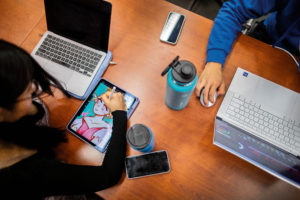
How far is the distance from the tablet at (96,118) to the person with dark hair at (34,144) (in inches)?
1.5

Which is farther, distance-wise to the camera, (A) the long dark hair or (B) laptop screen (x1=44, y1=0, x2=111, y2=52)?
(B) laptop screen (x1=44, y1=0, x2=111, y2=52)

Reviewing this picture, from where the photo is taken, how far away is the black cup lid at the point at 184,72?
56 cm

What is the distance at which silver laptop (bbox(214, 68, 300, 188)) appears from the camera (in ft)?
2.31

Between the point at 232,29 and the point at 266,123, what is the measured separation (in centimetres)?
43

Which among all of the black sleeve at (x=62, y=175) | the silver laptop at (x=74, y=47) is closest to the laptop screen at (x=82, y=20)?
the silver laptop at (x=74, y=47)

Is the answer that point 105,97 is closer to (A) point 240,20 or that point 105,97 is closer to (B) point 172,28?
(B) point 172,28

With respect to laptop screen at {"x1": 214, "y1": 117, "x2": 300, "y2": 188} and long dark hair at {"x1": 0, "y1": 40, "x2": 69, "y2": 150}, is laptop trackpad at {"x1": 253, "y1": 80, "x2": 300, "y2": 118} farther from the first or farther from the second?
long dark hair at {"x1": 0, "y1": 40, "x2": 69, "y2": 150}

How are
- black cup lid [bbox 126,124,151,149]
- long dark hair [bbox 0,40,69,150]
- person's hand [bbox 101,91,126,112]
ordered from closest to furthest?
long dark hair [bbox 0,40,69,150]
black cup lid [bbox 126,124,151,149]
person's hand [bbox 101,91,126,112]

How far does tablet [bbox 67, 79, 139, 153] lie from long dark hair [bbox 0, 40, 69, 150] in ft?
0.23

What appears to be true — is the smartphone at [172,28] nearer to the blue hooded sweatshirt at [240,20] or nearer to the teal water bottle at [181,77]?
the blue hooded sweatshirt at [240,20]

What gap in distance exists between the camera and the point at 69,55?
85 centimetres

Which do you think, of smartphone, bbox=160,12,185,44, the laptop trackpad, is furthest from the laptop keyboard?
the laptop trackpad

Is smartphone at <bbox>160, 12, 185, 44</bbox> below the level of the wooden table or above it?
above

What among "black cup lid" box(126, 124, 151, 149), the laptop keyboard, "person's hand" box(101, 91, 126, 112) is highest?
the laptop keyboard
